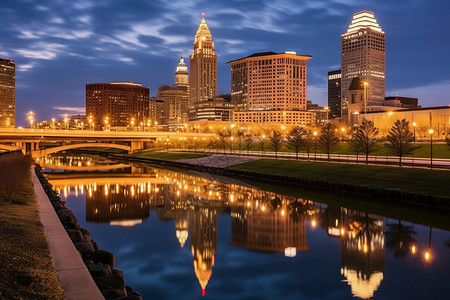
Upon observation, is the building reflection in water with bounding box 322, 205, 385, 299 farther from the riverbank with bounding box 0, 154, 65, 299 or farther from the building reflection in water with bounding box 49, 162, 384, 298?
the riverbank with bounding box 0, 154, 65, 299

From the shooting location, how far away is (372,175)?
4650cm

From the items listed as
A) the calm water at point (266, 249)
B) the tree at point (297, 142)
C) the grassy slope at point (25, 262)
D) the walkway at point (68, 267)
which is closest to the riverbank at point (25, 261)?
the grassy slope at point (25, 262)

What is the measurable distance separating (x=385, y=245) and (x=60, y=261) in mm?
18146

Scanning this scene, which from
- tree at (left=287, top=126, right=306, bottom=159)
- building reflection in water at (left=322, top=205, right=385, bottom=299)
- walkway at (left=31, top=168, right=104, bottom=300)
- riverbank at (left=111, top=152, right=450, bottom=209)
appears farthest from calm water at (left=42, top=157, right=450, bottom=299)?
tree at (left=287, top=126, right=306, bottom=159)

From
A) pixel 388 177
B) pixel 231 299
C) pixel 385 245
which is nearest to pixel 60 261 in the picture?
pixel 231 299

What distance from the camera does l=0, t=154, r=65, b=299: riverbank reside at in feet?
33.2

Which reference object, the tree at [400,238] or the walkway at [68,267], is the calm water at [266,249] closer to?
the tree at [400,238]

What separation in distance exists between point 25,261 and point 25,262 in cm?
10

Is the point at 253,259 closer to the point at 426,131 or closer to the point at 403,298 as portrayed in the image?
the point at 403,298

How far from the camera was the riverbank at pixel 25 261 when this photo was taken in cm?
1012

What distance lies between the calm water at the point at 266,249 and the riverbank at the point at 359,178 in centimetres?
609

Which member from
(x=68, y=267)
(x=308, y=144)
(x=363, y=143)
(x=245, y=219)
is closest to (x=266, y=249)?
(x=245, y=219)

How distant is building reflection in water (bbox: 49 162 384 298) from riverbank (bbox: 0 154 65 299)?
282 inches

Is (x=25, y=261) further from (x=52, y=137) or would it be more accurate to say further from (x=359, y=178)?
(x=52, y=137)
